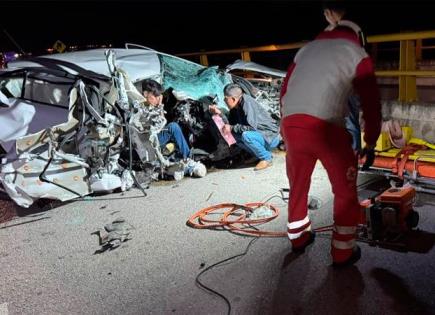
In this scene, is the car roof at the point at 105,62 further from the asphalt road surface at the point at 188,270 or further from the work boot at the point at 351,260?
the work boot at the point at 351,260

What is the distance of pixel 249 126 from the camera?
5.93 meters

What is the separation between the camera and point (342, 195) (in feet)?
9.76

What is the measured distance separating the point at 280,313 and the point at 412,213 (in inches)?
59.8

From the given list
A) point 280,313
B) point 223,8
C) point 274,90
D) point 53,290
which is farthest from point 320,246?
point 223,8

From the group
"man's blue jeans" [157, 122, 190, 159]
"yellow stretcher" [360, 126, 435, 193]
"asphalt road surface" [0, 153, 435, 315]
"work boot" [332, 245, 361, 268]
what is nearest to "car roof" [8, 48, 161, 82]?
"man's blue jeans" [157, 122, 190, 159]

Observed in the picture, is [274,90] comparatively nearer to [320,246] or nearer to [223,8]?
[320,246]

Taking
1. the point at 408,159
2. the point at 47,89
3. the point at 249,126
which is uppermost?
the point at 47,89

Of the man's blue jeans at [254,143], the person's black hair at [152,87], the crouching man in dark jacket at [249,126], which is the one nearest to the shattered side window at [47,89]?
the person's black hair at [152,87]

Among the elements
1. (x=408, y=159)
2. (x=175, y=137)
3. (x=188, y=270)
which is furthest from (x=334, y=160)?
(x=175, y=137)

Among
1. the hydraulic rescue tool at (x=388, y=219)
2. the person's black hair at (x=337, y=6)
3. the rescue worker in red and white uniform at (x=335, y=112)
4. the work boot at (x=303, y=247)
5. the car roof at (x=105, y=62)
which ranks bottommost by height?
the work boot at (x=303, y=247)

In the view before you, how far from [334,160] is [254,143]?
9.74ft

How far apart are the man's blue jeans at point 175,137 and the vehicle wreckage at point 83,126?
169 mm

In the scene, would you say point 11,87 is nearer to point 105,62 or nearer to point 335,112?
point 105,62

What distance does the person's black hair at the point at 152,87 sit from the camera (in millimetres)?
5582
